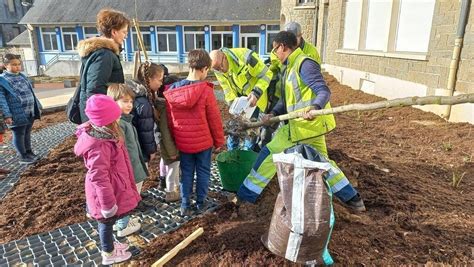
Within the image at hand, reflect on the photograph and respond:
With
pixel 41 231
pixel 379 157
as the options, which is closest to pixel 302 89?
pixel 379 157

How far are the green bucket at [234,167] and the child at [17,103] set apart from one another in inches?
122

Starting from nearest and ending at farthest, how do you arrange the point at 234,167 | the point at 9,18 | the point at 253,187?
the point at 253,187 < the point at 234,167 < the point at 9,18

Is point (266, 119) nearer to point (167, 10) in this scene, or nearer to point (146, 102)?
point (146, 102)

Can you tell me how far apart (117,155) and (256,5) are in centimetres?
2650

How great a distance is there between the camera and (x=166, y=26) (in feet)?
→ 91.0

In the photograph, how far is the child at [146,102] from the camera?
291 cm

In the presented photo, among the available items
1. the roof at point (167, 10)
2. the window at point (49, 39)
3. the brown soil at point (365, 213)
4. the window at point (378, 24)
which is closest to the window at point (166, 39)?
the roof at point (167, 10)

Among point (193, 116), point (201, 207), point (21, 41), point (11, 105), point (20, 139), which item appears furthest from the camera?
point (21, 41)

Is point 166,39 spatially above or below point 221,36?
below

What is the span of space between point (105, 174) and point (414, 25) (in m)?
8.06

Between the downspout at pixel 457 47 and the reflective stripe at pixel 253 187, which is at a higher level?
the downspout at pixel 457 47

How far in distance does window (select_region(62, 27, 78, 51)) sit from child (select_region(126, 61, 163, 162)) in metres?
30.1

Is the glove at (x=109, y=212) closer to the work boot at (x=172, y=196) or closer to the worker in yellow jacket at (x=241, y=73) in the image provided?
the work boot at (x=172, y=196)

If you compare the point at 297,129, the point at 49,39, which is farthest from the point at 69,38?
the point at 297,129
